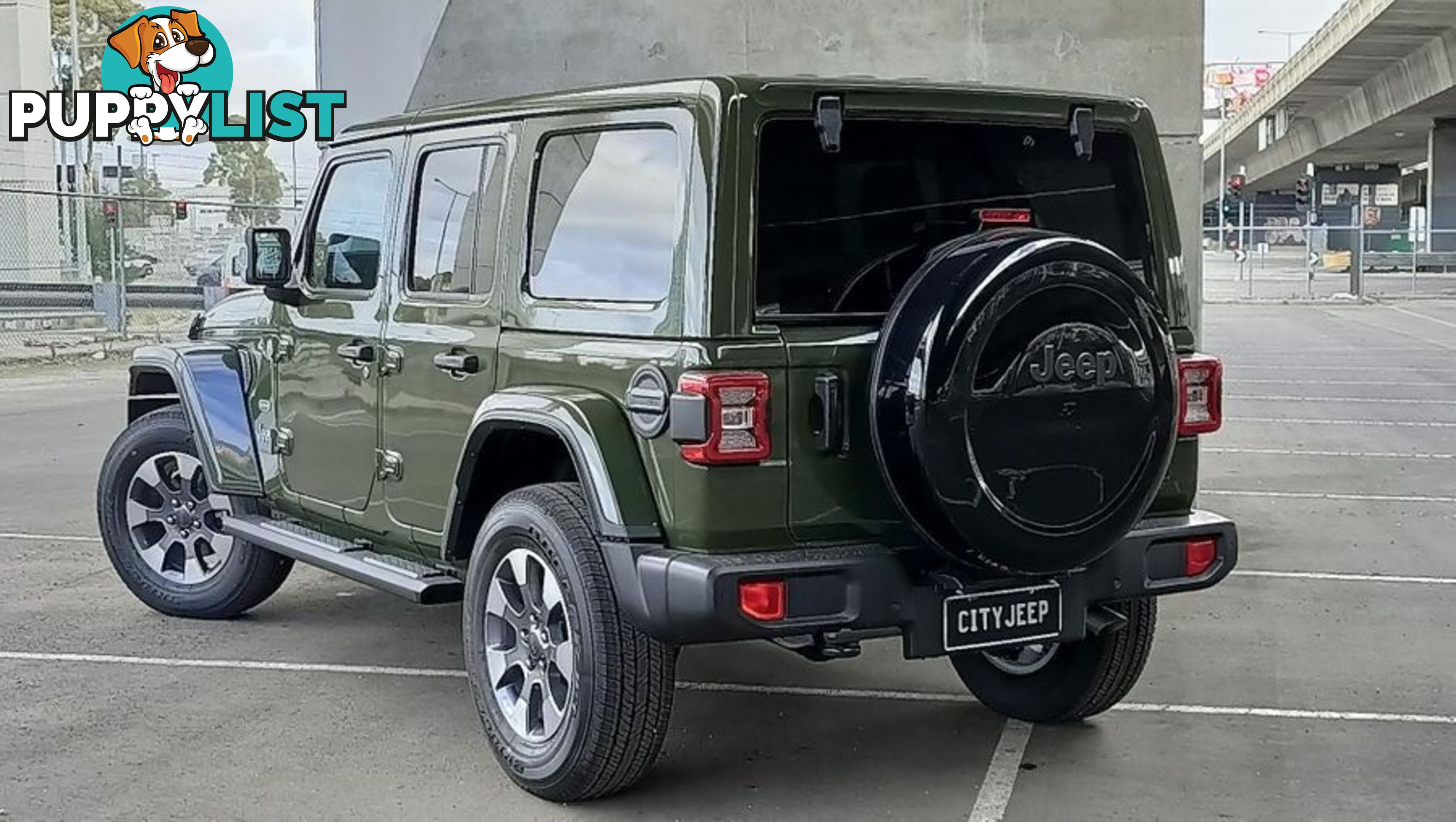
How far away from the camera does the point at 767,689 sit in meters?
6.52

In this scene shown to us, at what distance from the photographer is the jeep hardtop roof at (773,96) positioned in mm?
4875

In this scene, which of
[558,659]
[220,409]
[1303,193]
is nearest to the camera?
[558,659]

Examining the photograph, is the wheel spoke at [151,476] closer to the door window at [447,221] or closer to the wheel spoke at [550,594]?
the door window at [447,221]

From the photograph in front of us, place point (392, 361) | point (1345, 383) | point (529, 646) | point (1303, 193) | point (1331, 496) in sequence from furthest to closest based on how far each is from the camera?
1. point (1303, 193)
2. point (1345, 383)
3. point (1331, 496)
4. point (392, 361)
5. point (529, 646)

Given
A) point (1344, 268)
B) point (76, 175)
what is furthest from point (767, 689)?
point (1344, 268)

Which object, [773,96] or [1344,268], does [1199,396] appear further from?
[1344,268]

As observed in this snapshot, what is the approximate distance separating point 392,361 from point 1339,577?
4.89m

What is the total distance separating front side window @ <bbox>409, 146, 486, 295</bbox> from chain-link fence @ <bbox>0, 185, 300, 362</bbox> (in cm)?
1022

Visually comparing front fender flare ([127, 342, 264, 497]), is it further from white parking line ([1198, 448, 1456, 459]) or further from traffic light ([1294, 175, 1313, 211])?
traffic light ([1294, 175, 1313, 211])

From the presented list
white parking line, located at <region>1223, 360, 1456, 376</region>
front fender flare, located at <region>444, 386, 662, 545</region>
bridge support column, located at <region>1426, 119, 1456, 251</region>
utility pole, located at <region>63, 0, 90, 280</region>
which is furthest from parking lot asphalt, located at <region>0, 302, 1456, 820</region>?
bridge support column, located at <region>1426, 119, 1456, 251</region>

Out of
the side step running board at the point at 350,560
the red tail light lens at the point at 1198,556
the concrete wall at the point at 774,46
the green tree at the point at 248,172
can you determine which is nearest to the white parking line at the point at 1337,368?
the concrete wall at the point at 774,46

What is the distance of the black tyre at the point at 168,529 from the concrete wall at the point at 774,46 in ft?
13.0

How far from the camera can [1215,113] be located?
12106cm

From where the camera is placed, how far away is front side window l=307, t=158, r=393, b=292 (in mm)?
6332
